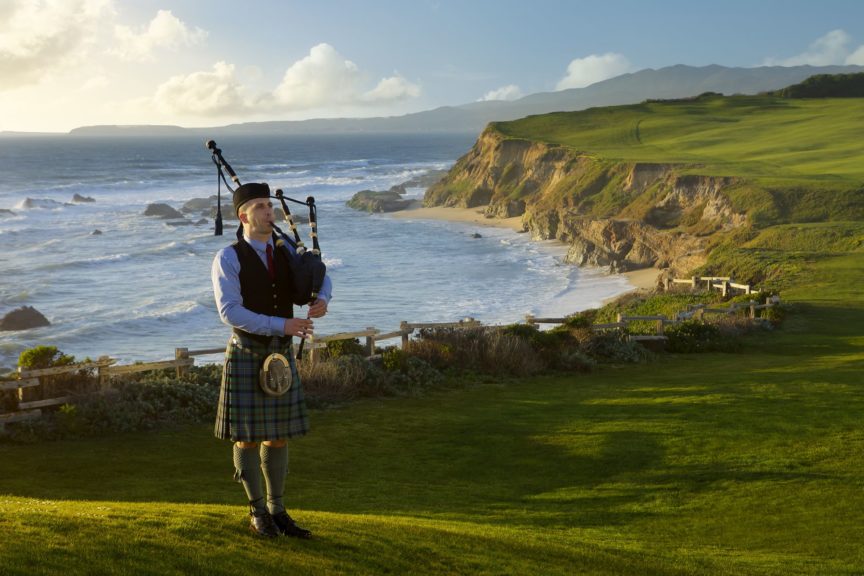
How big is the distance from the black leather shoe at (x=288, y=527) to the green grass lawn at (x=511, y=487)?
0.13 metres

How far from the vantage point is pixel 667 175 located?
196ft

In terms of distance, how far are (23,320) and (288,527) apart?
106ft

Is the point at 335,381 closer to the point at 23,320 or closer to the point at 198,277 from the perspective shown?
the point at 23,320

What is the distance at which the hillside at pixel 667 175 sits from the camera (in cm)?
4844

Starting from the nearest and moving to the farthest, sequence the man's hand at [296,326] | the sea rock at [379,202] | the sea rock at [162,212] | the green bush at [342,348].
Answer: the man's hand at [296,326] → the green bush at [342,348] → the sea rock at [162,212] → the sea rock at [379,202]

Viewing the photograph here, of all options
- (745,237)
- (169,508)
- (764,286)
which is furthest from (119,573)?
(745,237)

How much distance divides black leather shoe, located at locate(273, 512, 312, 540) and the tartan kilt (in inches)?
26.8

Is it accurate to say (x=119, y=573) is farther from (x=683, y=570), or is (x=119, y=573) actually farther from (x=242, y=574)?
(x=683, y=570)

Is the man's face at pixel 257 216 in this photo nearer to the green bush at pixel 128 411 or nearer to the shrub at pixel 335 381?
the green bush at pixel 128 411

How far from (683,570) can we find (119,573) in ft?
15.9

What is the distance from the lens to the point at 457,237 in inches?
2680

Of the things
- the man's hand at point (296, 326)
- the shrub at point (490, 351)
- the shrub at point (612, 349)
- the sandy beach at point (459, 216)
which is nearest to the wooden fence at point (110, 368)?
the shrub at point (612, 349)

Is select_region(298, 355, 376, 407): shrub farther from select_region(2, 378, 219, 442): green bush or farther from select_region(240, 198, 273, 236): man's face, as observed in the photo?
select_region(240, 198, 273, 236): man's face

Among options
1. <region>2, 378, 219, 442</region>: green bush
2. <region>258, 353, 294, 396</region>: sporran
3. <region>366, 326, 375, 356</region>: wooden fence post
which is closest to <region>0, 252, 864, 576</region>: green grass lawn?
<region>2, 378, 219, 442</region>: green bush
